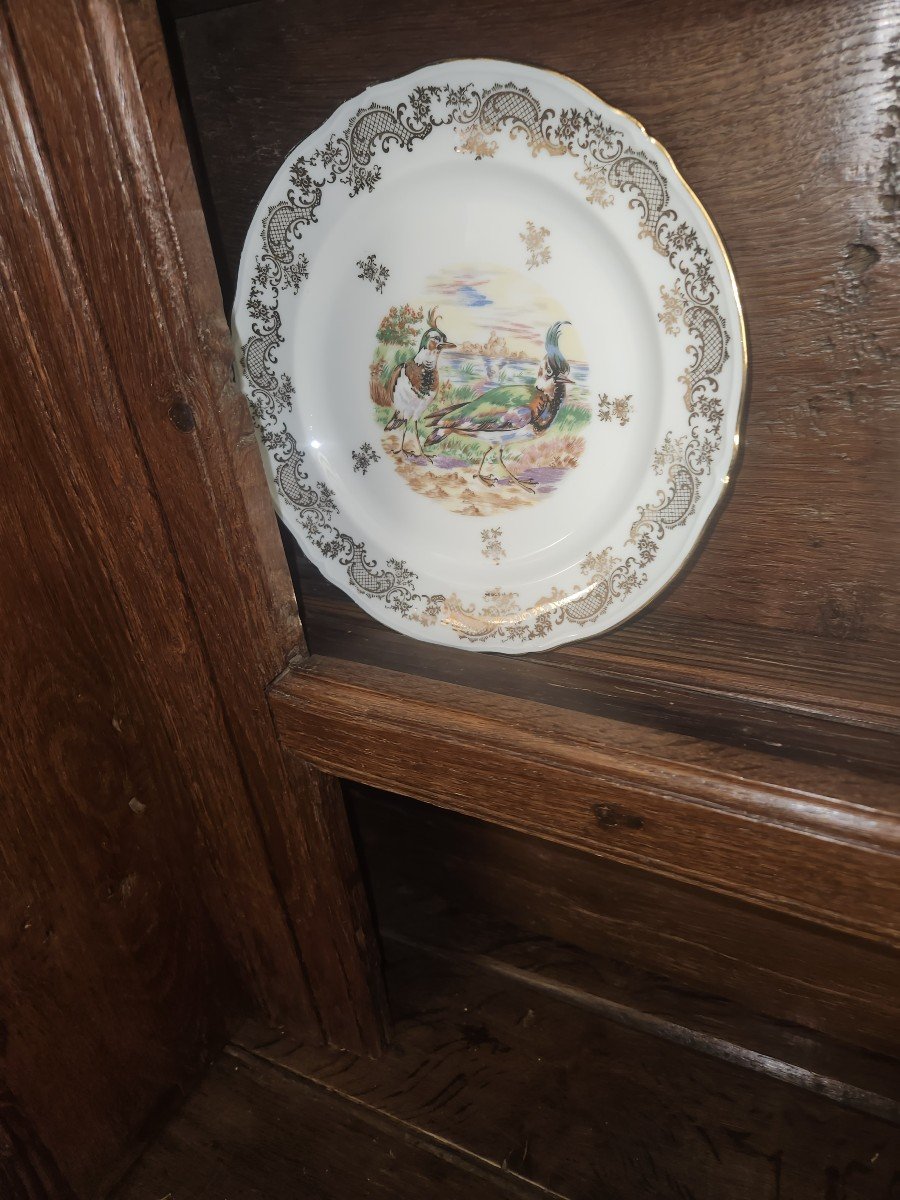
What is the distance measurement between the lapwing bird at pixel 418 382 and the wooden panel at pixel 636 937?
0.50 m

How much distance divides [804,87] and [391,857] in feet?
2.99

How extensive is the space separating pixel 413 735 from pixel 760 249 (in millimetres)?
419

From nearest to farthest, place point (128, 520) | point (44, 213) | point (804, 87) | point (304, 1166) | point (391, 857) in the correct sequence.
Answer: point (804, 87)
point (44, 213)
point (128, 520)
point (304, 1166)
point (391, 857)

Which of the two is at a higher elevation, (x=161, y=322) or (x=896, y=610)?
(x=161, y=322)

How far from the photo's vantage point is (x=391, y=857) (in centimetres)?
108

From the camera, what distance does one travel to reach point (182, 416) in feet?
2.13

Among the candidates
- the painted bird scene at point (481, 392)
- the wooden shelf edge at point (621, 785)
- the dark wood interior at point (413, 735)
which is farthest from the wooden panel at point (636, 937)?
the painted bird scene at point (481, 392)

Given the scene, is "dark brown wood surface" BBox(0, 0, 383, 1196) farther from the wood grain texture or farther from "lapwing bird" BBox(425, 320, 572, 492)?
"lapwing bird" BBox(425, 320, 572, 492)

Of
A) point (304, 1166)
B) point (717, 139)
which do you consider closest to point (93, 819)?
point (304, 1166)

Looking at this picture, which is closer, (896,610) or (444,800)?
(896,610)

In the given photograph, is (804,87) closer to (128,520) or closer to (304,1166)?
(128,520)

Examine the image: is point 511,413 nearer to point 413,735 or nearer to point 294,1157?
point 413,735

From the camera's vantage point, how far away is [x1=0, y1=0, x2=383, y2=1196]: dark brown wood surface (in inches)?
23.0

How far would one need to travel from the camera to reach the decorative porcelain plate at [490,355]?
54 centimetres
